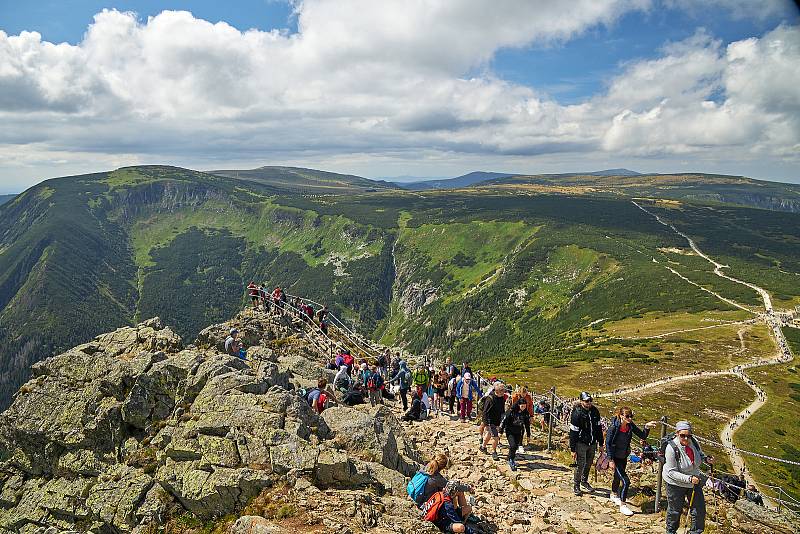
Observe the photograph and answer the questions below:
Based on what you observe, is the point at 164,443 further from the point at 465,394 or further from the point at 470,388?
the point at 470,388

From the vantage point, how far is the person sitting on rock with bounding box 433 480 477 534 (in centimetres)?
1120

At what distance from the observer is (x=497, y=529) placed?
41.6ft

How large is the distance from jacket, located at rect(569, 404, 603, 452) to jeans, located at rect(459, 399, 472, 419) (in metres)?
8.66

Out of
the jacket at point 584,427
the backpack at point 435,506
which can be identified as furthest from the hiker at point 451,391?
the backpack at point 435,506

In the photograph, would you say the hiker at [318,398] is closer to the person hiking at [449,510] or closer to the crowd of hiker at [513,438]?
the crowd of hiker at [513,438]

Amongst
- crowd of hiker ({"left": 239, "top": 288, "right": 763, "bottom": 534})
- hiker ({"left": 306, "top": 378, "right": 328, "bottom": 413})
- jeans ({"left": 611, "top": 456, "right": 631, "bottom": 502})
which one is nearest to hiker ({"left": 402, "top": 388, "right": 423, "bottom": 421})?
crowd of hiker ({"left": 239, "top": 288, "right": 763, "bottom": 534})

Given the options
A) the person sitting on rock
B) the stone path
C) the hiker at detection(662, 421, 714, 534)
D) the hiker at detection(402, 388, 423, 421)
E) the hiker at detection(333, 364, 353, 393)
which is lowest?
the hiker at detection(402, 388, 423, 421)

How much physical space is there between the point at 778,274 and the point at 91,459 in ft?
672

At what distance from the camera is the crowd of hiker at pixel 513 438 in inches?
433

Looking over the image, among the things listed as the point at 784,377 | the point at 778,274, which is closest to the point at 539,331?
the point at 778,274

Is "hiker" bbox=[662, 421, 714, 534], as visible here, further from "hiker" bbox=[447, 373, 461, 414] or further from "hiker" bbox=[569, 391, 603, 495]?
"hiker" bbox=[447, 373, 461, 414]

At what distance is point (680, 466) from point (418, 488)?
21.5ft

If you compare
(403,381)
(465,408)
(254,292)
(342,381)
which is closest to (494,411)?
(465,408)

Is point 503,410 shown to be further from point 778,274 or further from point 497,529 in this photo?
point 778,274
